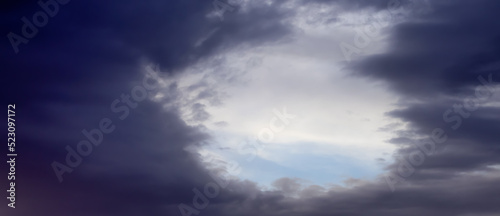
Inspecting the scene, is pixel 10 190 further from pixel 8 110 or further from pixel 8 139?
pixel 8 110

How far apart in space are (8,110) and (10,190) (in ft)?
60.4

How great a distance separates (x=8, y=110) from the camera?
63875mm

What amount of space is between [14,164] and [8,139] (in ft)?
19.4

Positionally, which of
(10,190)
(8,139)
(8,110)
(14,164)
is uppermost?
(8,110)

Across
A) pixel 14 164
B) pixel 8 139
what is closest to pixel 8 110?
pixel 8 139

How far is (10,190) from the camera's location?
6194 cm

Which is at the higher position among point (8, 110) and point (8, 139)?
point (8, 110)

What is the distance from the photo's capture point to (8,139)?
61969mm

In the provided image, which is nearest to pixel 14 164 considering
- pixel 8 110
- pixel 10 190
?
pixel 10 190

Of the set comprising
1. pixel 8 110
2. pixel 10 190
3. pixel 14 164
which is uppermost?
pixel 8 110

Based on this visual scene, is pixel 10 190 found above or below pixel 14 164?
below

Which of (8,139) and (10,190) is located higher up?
(8,139)

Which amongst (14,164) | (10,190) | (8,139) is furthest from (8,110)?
(10,190)

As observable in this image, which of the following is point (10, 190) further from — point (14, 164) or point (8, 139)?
point (8, 139)
